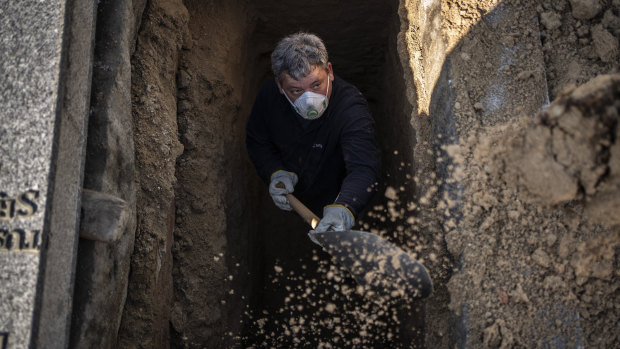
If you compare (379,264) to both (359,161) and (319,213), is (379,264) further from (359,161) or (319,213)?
(319,213)

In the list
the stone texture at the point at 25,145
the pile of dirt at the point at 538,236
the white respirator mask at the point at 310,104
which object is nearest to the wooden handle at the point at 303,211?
the white respirator mask at the point at 310,104

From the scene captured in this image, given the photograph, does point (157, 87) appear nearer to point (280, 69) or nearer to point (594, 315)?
point (280, 69)

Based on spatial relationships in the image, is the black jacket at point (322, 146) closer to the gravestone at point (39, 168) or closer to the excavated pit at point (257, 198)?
the excavated pit at point (257, 198)

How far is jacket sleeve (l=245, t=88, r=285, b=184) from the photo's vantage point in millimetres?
3369

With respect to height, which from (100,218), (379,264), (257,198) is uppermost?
(257,198)

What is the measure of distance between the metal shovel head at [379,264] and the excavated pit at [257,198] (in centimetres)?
59

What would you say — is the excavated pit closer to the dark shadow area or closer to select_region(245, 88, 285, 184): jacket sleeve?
the dark shadow area

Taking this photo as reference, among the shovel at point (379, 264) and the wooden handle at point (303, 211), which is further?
the wooden handle at point (303, 211)

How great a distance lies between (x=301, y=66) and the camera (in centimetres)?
276

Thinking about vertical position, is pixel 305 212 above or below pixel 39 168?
Answer: below

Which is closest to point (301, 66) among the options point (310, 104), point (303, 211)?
point (310, 104)

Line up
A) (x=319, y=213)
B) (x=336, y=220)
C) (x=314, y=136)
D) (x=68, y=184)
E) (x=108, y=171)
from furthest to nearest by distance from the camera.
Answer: (x=319, y=213) → (x=314, y=136) → (x=336, y=220) → (x=108, y=171) → (x=68, y=184)

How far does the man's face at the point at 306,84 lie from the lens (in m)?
2.81

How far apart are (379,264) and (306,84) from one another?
124 cm
